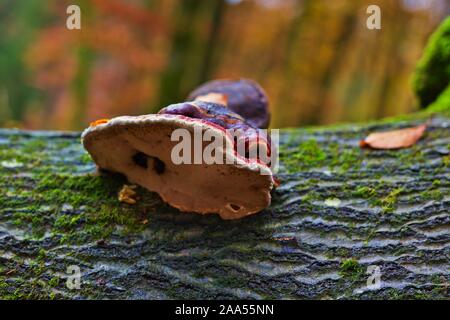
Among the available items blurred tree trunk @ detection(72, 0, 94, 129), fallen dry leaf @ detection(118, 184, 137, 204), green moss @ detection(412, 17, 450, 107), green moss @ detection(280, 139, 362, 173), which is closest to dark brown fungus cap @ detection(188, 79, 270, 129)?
green moss @ detection(280, 139, 362, 173)

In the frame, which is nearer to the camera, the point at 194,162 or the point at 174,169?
the point at 194,162

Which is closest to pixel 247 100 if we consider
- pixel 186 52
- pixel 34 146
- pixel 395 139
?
pixel 395 139

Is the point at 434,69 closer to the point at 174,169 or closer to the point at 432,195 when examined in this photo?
the point at 432,195

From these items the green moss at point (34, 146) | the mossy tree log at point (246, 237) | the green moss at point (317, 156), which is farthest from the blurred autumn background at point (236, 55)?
the mossy tree log at point (246, 237)

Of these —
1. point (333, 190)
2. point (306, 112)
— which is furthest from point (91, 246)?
point (306, 112)

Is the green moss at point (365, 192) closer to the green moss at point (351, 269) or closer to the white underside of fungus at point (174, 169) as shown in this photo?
the green moss at point (351, 269)

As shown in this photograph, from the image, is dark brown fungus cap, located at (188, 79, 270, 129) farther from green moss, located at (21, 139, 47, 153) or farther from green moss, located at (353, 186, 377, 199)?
green moss, located at (21, 139, 47, 153)

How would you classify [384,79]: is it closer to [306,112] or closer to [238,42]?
[306,112]
